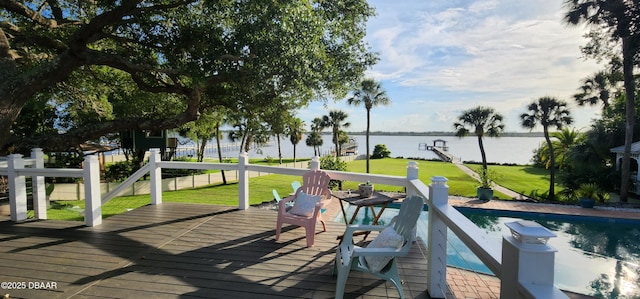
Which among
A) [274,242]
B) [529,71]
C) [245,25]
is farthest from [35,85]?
[529,71]

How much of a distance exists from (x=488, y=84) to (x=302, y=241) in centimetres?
2772

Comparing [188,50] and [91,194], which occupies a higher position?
[188,50]

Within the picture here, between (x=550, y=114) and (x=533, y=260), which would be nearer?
(x=533, y=260)

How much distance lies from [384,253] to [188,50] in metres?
5.61

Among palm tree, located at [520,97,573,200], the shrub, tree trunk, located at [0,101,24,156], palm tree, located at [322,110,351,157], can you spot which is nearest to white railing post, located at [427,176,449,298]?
tree trunk, located at [0,101,24,156]

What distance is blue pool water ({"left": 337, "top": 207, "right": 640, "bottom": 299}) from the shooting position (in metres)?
6.05

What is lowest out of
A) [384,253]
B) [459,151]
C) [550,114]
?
[459,151]

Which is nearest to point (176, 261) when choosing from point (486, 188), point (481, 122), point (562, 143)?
point (486, 188)

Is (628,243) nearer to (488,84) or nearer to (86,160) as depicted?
(86,160)

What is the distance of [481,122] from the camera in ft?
70.7

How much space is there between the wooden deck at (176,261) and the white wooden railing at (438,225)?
13.1 inches

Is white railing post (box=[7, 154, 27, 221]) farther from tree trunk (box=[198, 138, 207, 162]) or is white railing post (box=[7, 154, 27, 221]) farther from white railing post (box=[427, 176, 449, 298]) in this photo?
tree trunk (box=[198, 138, 207, 162])

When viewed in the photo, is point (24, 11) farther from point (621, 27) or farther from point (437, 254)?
point (621, 27)

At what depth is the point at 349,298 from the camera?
8.64ft
